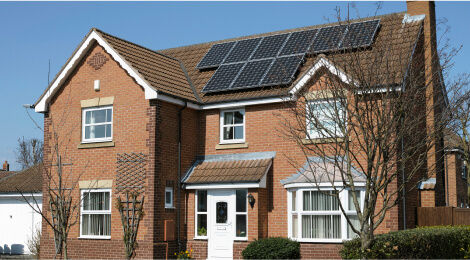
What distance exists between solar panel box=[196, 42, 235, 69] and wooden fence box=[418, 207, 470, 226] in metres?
9.90

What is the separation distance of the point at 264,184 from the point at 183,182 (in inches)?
122

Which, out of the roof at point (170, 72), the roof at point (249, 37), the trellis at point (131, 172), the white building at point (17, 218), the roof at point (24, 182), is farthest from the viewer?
the roof at point (24, 182)

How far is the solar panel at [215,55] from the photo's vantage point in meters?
23.9

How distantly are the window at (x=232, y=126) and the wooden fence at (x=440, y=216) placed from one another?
6.82 meters

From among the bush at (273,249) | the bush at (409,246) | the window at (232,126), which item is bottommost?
the bush at (273,249)

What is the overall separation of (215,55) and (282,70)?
487cm

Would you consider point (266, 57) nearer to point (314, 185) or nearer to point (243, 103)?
point (243, 103)

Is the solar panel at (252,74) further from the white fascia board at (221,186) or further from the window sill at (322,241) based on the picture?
the window sill at (322,241)

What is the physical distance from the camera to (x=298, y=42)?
73.7 ft

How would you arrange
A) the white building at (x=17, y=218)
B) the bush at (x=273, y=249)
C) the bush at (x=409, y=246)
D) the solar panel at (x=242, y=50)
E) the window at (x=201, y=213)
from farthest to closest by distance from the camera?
1. the white building at (x=17, y=218)
2. the solar panel at (x=242, y=50)
3. the window at (x=201, y=213)
4. the bush at (x=273, y=249)
5. the bush at (x=409, y=246)

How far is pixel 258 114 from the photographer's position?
2098 cm

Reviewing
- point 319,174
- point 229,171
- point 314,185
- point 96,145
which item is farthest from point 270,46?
point 96,145

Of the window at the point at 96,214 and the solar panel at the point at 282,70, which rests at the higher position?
the solar panel at the point at 282,70

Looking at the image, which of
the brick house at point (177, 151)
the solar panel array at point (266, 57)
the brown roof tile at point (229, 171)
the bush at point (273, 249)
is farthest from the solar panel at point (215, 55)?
the bush at point (273, 249)
